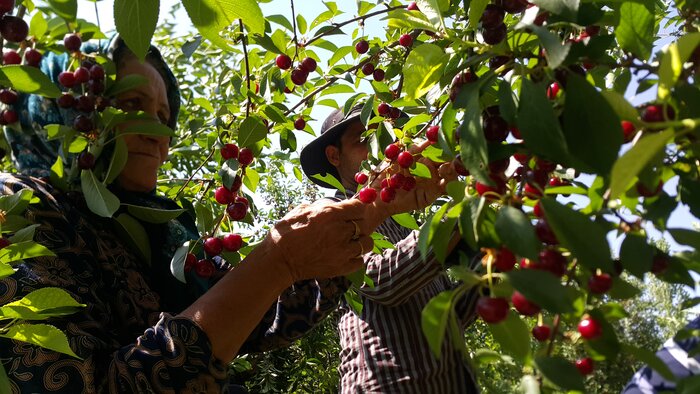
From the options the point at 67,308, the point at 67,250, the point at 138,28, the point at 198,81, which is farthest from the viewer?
the point at 198,81

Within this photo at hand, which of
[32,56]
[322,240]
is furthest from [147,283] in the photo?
[32,56]

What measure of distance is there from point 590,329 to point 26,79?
3.31ft

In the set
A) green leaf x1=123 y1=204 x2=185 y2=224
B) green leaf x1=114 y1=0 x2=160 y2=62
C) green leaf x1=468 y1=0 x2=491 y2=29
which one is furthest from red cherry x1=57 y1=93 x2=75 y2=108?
green leaf x1=468 y1=0 x2=491 y2=29

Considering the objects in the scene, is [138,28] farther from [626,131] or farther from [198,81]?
[198,81]

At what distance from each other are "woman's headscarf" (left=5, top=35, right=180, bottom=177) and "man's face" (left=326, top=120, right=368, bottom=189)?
3.51 feet

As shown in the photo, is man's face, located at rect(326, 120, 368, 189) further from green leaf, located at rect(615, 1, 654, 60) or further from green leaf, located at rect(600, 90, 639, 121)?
green leaf, located at rect(600, 90, 639, 121)

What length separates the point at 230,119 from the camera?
66.5 inches

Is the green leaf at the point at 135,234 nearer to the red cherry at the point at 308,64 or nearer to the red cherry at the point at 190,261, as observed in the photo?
the red cherry at the point at 190,261

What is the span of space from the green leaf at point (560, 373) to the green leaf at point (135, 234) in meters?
1.21

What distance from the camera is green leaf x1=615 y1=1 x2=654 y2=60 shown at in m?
0.73

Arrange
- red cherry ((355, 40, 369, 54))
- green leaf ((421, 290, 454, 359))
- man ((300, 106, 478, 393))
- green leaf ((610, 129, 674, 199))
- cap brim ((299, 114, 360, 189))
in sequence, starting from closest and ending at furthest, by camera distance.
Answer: green leaf ((610, 129, 674, 199)), green leaf ((421, 290, 454, 359)), red cherry ((355, 40, 369, 54)), man ((300, 106, 478, 393)), cap brim ((299, 114, 360, 189))

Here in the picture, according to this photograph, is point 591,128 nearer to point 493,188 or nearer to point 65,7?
point 493,188

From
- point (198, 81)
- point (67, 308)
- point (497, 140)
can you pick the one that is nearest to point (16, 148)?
point (67, 308)

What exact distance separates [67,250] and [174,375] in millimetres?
334
